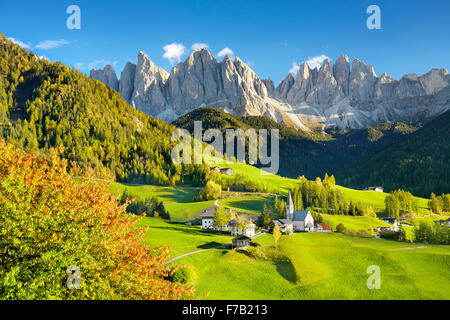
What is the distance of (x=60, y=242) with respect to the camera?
18.2 m

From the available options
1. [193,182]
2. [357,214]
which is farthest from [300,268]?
[193,182]

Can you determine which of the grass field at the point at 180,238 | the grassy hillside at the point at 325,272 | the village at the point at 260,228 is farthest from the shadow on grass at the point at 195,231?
the grassy hillside at the point at 325,272

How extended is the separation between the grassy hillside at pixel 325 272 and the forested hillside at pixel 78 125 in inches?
3669

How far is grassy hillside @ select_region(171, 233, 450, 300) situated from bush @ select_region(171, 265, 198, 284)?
4.49 ft

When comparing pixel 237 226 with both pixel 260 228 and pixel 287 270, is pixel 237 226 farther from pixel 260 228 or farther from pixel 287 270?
pixel 287 270

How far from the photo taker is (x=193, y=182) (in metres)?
151

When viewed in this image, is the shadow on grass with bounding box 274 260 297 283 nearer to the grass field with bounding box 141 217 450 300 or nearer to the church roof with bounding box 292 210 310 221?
the grass field with bounding box 141 217 450 300

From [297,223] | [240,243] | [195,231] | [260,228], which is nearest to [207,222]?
[195,231]

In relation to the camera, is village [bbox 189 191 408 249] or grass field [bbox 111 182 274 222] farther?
grass field [bbox 111 182 274 222]

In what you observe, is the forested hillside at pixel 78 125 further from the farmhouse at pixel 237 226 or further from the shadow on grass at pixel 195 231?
the shadow on grass at pixel 195 231

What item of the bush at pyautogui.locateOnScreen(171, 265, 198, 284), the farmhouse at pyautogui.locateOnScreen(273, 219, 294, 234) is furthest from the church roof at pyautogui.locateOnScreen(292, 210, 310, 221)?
the bush at pyautogui.locateOnScreen(171, 265, 198, 284)

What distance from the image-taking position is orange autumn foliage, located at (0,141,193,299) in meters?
17.3

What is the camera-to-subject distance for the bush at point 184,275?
44.6 metres
